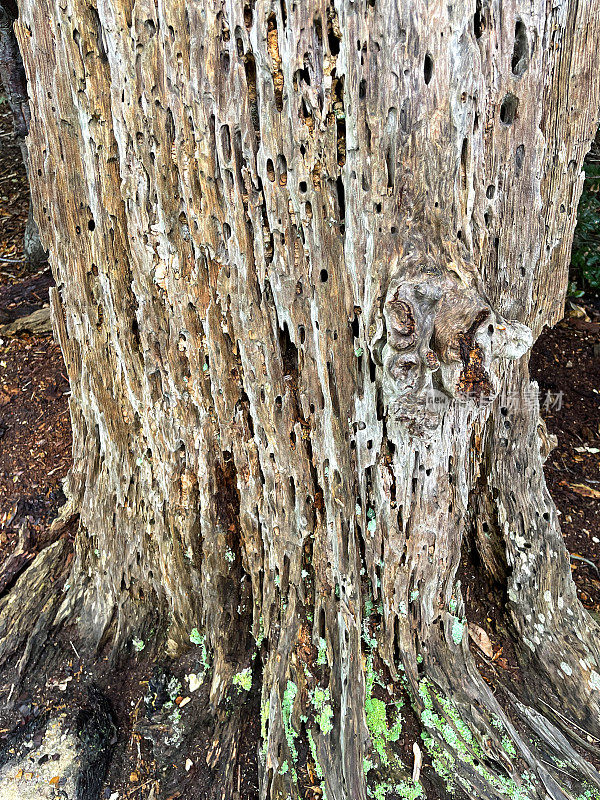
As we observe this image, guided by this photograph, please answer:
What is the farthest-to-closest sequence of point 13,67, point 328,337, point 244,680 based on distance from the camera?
point 13,67 → point 244,680 → point 328,337

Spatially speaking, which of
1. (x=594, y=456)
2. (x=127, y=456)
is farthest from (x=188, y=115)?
(x=594, y=456)

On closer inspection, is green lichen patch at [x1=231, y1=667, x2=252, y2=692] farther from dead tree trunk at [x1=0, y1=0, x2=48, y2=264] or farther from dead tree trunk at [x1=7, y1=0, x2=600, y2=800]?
dead tree trunk at [x1=0, y1=0, x2=48, y2=264]

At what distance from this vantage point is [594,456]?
3936mm

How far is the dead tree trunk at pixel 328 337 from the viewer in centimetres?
157

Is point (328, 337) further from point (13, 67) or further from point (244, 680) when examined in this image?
point (13, 67)

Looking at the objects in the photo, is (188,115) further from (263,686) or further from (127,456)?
(263,686)

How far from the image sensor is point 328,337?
1774mm

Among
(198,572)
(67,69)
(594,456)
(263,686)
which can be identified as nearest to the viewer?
(67,69)

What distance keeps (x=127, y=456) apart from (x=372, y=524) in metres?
0.98

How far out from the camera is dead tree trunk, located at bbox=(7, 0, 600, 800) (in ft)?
5.15

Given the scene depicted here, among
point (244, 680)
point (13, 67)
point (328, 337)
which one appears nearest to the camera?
point (328, 337)

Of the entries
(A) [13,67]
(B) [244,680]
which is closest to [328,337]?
(B) [244,680]

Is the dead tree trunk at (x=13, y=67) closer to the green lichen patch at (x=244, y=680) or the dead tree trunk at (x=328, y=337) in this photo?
the dead tree trunk at (x=328, y=337)

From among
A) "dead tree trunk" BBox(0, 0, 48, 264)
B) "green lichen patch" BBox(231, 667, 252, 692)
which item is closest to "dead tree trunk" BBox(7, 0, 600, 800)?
"green lichen patch" BBox(231, 667, 252, 692)
